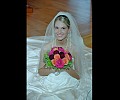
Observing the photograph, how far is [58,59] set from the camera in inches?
28.6

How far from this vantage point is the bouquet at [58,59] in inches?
27.1

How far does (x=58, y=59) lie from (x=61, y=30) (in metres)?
0.10

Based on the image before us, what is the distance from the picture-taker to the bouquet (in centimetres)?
69

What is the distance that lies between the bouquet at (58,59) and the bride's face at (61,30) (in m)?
0.06

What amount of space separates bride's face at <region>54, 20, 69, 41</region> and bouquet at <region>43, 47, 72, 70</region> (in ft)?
0.21

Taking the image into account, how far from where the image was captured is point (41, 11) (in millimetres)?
748
